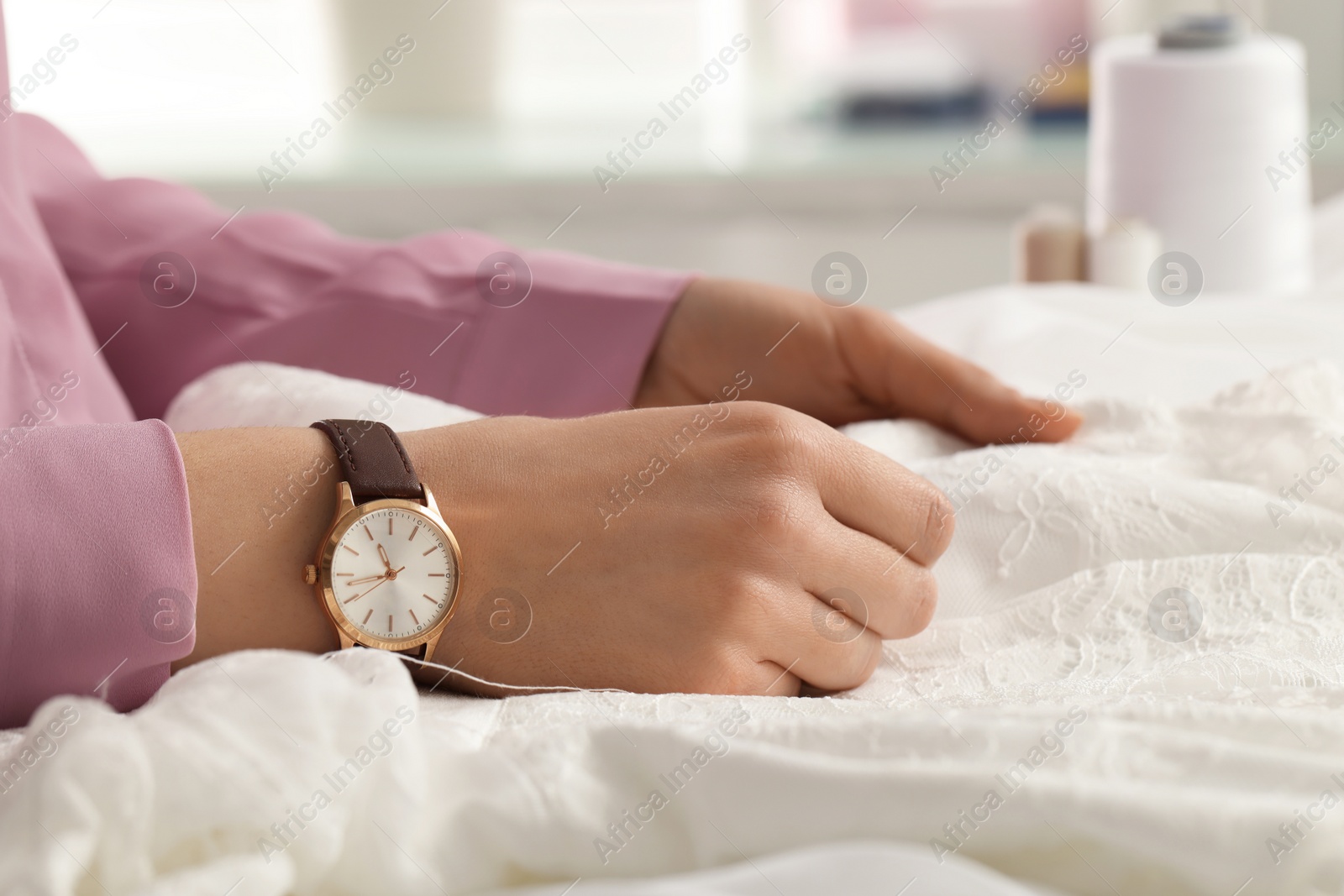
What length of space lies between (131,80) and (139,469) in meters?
2.67

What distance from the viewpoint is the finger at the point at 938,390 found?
75 cm

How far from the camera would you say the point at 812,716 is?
449 mm

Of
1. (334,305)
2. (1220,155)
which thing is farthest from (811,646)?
(1220,155)

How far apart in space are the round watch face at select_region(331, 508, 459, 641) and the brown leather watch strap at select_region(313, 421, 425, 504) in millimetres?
10

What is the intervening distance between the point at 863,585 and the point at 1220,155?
1192 mm

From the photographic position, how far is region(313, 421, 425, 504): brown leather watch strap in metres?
0.51

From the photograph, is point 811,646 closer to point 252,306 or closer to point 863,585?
point 863,585

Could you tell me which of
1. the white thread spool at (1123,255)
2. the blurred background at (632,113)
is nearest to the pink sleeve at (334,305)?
the white thread spool at (1123,255)

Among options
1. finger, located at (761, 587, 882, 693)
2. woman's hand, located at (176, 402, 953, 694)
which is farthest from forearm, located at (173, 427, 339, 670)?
finger, located at (761, 587, 882, 693)

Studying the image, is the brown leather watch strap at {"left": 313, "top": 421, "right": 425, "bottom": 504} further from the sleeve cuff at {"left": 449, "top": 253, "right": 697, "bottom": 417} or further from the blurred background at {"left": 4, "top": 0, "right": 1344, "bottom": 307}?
the blurred background at {"left": 4, "top": 0, "right": 1344, "bottom": 307}

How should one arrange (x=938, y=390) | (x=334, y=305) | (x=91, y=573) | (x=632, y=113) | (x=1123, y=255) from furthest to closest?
1. (x=632, y=113)
2. (x=1123, y=255)
3. (x=334, y=305)
4. (x=938, y=390)
5. (x=91, y=573)

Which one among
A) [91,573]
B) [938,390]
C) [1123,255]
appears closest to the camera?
[91,573]

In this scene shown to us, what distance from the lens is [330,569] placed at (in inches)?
19.8

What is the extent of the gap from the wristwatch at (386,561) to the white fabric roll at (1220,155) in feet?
3.90
